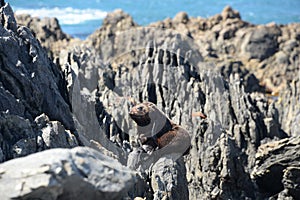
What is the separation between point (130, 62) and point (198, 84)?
37.7ft

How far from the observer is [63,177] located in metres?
4.75

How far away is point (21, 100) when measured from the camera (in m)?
8.87

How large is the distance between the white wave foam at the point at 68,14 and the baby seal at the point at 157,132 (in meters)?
23.0

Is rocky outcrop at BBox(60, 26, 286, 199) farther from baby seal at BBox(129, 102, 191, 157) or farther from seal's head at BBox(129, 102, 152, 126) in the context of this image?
seal's head at BBox(129, 102, 152, 126)

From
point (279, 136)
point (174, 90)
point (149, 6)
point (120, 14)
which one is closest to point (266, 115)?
point (279, 136)

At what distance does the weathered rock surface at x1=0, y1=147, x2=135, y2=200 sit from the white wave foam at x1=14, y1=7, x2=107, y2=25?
1102 inches

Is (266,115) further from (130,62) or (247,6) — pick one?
(247,6)

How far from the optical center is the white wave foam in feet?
135

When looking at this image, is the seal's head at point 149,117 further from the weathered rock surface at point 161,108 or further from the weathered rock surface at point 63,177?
the weathered rock surface at point 63,177

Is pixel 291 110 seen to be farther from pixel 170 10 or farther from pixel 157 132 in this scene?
pixel 170 10

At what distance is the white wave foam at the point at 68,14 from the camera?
41.2 metres

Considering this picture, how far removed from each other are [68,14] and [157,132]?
38.2 meters

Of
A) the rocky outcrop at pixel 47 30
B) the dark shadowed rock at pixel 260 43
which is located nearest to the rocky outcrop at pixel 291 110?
the dark shadowed rock at pixel 260 43

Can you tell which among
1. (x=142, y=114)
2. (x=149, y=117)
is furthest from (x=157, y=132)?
(x=142, y=114)
